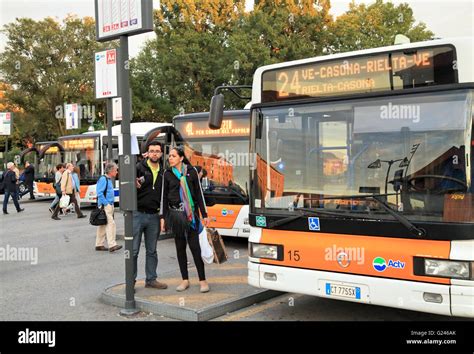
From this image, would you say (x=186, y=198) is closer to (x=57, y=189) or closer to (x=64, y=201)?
(x=64, y=201)

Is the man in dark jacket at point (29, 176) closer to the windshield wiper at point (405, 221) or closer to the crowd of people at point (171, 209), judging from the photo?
the crowd of people at point (171, 209)

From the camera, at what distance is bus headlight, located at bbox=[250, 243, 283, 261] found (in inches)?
218

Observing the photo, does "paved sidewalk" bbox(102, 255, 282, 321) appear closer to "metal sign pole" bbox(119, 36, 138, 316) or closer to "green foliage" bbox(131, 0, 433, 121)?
"metal sign pole" bbox(119, 36, 138, 316)

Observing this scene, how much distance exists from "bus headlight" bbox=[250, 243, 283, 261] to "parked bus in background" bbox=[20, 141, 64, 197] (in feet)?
53.0

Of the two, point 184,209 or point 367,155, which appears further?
point 184,209

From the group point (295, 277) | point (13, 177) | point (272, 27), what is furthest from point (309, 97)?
point (272, 27)

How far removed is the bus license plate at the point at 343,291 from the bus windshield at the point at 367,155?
70cm

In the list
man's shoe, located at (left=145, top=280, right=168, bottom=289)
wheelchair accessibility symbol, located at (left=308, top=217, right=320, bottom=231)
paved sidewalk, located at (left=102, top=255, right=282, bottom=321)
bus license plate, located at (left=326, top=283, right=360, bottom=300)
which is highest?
wheelchair accessibility symbol, located at (left=308, top=217, right=320, bottom=231)

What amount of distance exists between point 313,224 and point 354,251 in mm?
517

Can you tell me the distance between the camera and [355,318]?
5.77 metres

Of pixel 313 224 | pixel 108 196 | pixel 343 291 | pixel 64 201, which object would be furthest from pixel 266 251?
pixel 64 201

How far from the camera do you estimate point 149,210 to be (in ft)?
22.3

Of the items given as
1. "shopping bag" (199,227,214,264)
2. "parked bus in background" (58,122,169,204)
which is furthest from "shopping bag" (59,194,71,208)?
"shopping bag" (199,227,214,264)
